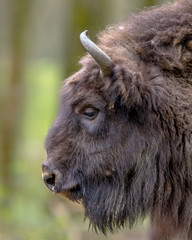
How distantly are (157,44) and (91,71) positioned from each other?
1.73 feet

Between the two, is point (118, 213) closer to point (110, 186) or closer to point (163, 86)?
point (110, 186)

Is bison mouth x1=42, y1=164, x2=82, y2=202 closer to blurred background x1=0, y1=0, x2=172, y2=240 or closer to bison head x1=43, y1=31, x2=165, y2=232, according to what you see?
bison head x1=43, y1=31, x2=165, y2=232

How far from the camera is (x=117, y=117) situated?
4.45 m

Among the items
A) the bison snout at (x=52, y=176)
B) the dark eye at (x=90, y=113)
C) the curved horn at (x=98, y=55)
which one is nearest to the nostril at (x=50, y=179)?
the bison snout at (x=52, y=176)

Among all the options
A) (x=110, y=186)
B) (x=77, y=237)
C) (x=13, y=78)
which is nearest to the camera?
(x=110, y=186)

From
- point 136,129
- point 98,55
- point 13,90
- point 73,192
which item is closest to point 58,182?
point 73,192

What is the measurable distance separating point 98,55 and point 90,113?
458 millimetres

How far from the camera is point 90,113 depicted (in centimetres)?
448

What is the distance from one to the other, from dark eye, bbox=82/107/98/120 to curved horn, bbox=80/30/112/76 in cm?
29

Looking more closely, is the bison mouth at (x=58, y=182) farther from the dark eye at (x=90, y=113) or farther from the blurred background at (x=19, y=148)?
the blurred background at (x=19, y=148)

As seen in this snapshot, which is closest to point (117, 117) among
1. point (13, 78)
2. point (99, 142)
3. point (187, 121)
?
point (99, 142)

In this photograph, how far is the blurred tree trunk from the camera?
1031 cm

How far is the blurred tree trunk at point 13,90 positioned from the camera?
10.3 meters

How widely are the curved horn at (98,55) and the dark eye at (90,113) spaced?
0.96ft
